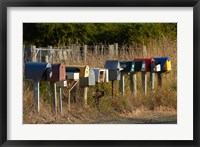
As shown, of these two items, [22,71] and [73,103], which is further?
[73,103]

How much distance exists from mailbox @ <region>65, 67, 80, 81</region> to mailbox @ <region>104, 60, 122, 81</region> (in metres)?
0.34

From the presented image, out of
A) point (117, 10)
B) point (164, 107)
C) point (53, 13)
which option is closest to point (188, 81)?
point (164, 107)

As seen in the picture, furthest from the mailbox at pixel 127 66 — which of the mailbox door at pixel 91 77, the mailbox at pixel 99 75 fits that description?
the mailbox door at pixel 91 77

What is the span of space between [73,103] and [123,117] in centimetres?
61

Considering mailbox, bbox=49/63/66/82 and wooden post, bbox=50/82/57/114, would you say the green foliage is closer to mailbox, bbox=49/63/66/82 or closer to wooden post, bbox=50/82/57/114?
mailbox, bbox=49/63/66/82

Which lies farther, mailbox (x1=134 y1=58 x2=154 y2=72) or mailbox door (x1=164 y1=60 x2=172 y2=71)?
mailbox (x1=134 y1=58 x2=154 y2=72)

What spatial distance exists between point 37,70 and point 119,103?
87 cm

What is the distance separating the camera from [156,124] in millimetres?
5465

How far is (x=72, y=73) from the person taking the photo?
19.4 ft

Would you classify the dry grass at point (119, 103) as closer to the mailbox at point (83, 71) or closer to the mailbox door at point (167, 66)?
the mailbox door at point (167, 66)

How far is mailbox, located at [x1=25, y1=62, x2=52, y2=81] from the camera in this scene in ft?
18.5

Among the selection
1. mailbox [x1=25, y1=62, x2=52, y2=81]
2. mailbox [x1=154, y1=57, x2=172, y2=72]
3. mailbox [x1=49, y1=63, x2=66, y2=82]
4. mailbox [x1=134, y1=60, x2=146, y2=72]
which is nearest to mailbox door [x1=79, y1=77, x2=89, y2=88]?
mailbox [x1=49, y1=63, x2=66, y2=82]

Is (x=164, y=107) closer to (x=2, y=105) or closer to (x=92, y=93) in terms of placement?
(x=92, y=93)

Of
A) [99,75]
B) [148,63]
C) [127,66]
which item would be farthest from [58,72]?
[148,63]
